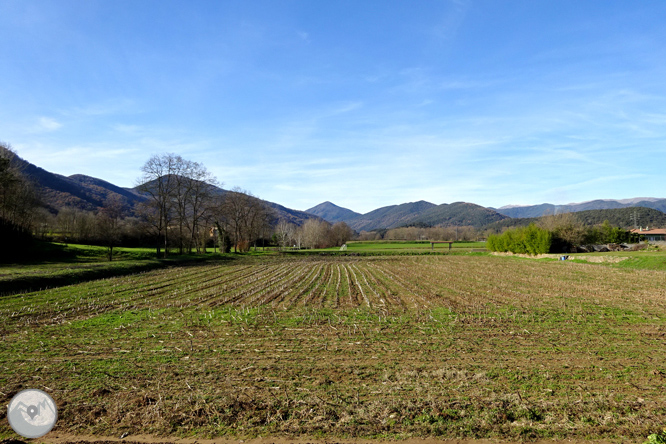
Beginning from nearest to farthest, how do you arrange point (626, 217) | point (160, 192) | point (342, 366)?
point (342, 366) → point (160, 192) → point (626, 217)

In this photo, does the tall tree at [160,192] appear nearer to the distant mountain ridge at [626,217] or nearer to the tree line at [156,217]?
the tree line at [156,217]

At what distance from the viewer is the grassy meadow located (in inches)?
252

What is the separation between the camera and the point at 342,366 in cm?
902

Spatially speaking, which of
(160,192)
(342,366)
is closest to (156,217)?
(160,192)

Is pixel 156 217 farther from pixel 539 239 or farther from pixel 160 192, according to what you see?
pixel 539 239

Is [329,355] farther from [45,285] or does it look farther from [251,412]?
[45,285]

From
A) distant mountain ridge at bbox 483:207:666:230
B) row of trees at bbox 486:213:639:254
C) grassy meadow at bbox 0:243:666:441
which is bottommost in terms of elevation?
grassy meadow at bbox 0:243:666:441

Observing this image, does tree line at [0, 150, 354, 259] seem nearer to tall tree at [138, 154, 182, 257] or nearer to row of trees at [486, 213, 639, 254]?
tall tree at [138, 154, 182, 257]

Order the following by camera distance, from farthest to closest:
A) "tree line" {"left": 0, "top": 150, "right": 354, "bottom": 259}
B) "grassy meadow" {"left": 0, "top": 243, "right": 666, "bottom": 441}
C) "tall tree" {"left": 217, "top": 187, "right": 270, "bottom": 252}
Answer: "tall tree" {"left": 217, "top": 187, "right": 270, "bottom": 252}
"tree line" {"left": 0, "top": 150, "right": 354, "bottom": 259}
"grassy meadow" {"left": 0, "top": 243, "right": 666, "bottom": 441}

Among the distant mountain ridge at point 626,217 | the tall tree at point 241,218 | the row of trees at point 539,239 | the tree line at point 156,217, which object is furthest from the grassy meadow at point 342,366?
the distant mountain ridge at point 626,217

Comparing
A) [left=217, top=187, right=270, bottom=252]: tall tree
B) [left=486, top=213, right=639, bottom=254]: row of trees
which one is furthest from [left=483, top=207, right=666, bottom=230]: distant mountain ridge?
[left=217, top=187, right=270, bottom=252]: tall tree

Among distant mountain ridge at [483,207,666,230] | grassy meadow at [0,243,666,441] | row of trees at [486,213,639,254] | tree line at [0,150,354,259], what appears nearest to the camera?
grassy meadow at [0,243,666,441]

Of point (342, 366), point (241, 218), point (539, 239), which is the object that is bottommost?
point (342, 366)

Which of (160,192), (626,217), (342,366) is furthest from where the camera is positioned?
(626,217)
